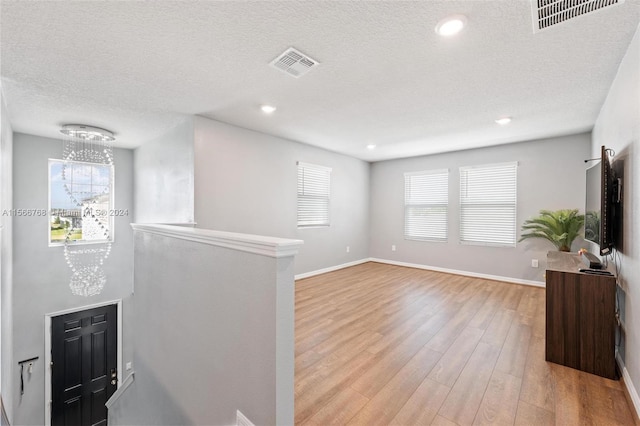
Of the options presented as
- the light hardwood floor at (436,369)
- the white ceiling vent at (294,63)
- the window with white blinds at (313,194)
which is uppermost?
the white ceiling vent at (294,63)

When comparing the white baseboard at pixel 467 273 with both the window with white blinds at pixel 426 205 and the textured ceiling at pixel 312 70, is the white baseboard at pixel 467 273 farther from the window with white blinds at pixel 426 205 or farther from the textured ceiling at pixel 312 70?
the textured ceiling at pixel 312 70

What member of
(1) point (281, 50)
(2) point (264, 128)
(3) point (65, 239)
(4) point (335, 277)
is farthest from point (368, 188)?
(3) point (65, 239)

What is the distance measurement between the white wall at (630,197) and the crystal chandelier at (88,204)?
607 centimetres

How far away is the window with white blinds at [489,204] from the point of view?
189 inches

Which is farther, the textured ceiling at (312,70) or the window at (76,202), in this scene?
the window at (76,202)

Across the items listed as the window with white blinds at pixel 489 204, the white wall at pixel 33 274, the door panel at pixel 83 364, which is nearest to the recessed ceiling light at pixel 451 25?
the window with white blinds at pixel 489 204

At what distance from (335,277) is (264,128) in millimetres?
2972

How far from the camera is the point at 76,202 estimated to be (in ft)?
14.9

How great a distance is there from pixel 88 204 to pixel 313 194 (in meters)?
3.99

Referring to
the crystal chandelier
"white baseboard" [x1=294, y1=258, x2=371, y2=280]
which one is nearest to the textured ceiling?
the crystal chandelier

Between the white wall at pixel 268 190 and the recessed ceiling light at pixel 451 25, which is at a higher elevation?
the recessed ceiling light at pixel 451 25

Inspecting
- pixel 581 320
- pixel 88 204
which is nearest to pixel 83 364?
pixel 88 204

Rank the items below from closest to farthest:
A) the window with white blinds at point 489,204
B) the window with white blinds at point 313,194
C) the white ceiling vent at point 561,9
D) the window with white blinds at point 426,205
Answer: the white ceiling vent at point 561,9 → the window with white blinds at point 489,204 → the window with white blinds at point 313,194 → the window with white blinds at point 426,205

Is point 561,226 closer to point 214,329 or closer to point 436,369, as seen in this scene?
point 436,369
